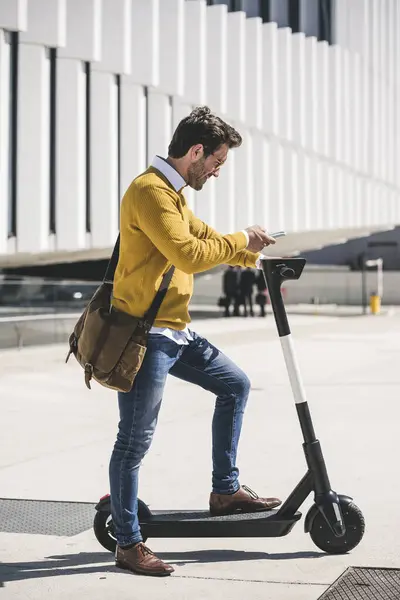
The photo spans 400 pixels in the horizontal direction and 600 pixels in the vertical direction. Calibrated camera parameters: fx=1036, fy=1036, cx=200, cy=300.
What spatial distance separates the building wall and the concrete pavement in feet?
20.1

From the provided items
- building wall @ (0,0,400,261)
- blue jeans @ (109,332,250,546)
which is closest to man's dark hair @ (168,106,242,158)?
blue jeans @ (109,332,250,546)

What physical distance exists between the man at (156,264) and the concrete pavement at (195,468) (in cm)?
28

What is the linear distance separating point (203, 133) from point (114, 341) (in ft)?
2.97

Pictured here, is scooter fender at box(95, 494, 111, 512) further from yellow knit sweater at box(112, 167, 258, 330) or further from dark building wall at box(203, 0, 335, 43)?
dark building wall at box(203, 0, 335, 43)

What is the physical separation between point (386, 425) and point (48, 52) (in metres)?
12.7

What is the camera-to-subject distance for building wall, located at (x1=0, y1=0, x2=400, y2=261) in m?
18.8

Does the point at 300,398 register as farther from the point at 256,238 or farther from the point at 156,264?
the point at 156,264

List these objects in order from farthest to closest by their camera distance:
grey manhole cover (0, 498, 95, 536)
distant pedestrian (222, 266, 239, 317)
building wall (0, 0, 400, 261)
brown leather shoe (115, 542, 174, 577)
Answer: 1. distant pedestrian (222, 266, 239, 317)
2. building wall (0, 0, 400, 261)
3. grey manhole cover (0, 498, 95, 536)
4. brown leather shoe (115, 542, 174, 577)

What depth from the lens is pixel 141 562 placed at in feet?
13.5

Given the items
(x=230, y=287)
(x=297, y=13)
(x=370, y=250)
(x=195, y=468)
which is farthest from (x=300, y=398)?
(x=370, y=250)

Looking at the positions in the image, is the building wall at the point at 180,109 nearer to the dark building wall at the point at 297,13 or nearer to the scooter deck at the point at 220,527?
the dark building wall at the point at 297,13

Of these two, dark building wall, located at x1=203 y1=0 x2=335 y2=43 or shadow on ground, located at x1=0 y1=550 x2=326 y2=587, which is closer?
shadow on ground, located at x1=0 y1=550 x2=326 y2=587

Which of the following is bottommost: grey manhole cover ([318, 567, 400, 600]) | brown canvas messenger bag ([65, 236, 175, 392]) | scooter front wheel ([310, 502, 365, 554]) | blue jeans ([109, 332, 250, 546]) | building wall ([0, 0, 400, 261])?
grey manhole cover ([318, 567, 400, 600])

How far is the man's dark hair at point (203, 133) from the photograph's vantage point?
4.14 meters
